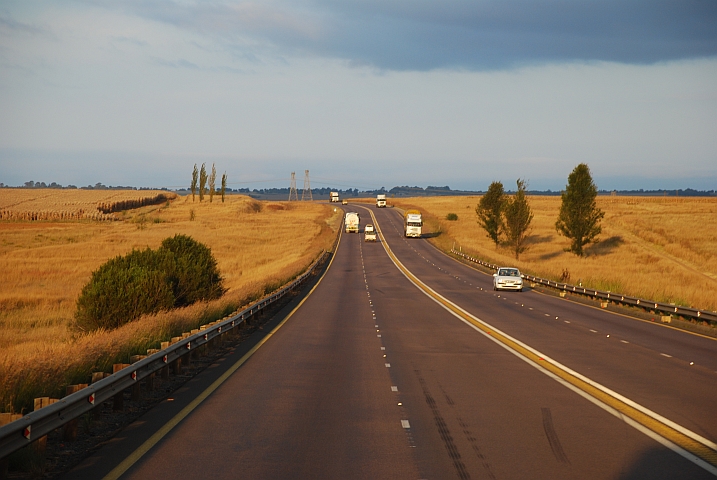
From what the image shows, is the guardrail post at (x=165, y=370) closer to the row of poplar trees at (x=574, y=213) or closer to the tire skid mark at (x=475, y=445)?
the tire skid mark at (x=475, y=445)

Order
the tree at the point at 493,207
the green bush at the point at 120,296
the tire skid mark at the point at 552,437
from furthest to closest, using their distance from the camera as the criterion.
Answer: the tree at the point at 493,207 < the green bush at the point at 120,296 < the tire skid mark at the point at 552,437

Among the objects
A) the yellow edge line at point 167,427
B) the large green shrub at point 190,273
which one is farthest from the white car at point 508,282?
the yellow edge line at point 167,427

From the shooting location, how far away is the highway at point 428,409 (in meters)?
8.12

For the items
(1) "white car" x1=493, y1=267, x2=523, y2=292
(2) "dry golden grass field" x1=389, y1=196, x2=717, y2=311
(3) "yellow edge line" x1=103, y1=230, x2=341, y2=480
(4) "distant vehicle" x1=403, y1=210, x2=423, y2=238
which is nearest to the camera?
(3) "yellow edge line" x1=103, y1=230, x2=341, y2=480

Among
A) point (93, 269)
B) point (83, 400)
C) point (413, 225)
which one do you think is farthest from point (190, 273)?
point (413, 225)

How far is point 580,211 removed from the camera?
75.6 m

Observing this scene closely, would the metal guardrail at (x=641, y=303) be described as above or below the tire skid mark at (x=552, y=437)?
below

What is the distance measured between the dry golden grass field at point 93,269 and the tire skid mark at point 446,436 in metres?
5.36

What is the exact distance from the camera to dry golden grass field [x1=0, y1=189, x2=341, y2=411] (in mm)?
12250

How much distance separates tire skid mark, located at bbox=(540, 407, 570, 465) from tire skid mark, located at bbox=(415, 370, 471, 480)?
1155mm

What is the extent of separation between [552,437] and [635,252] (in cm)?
7194

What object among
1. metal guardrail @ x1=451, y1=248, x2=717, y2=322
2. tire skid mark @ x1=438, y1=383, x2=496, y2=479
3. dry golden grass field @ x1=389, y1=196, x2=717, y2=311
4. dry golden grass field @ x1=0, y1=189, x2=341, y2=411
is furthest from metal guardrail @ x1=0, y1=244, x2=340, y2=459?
dry golden grass field @ x1=389, y1=196, x2=717, y2=311

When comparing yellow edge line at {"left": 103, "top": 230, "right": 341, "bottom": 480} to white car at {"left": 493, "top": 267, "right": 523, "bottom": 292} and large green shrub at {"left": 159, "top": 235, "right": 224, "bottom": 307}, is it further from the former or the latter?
white car at {"left": 493, "top": 267, "right": 523, "bottom": 292}

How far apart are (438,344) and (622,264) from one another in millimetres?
52664
